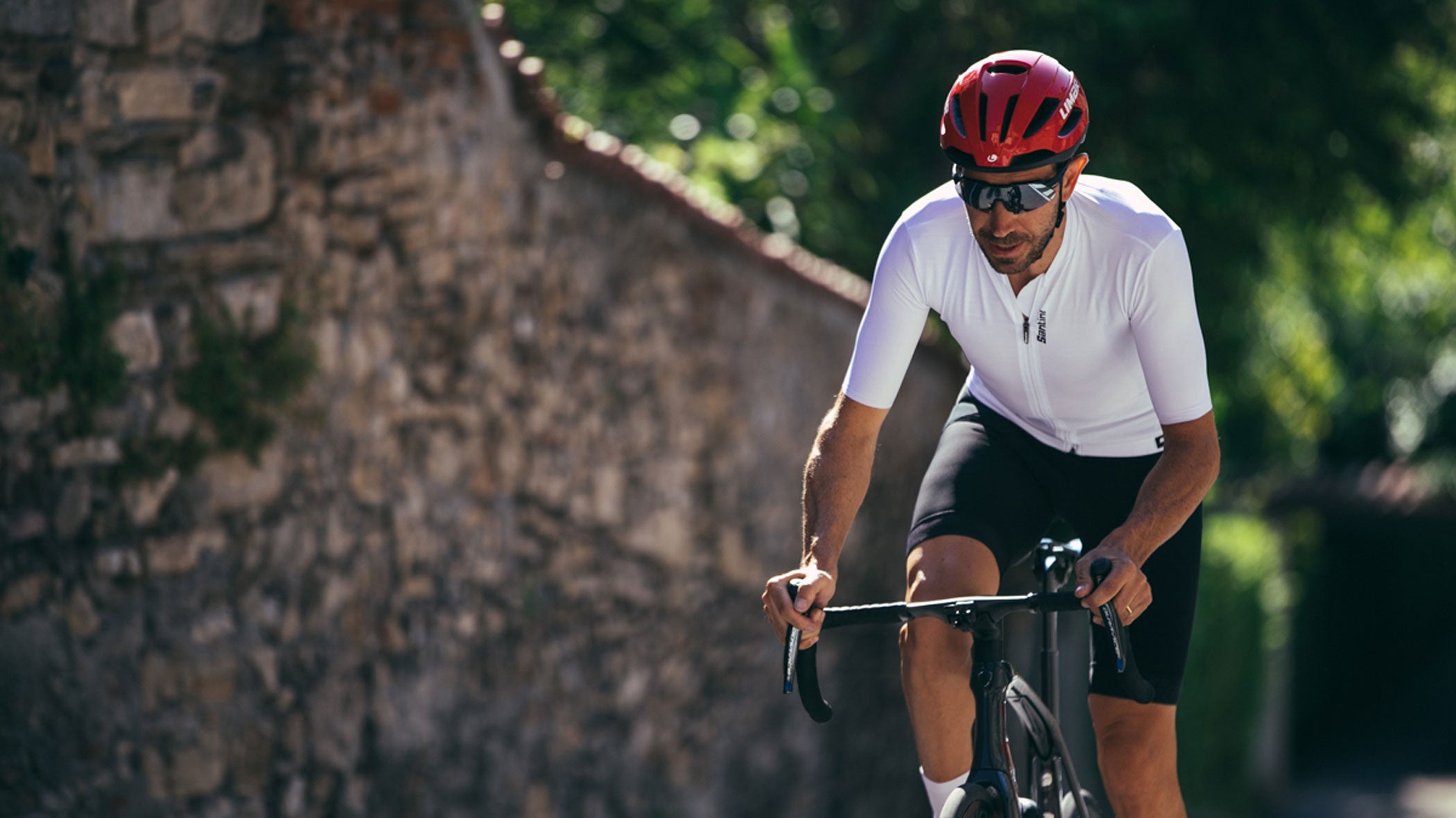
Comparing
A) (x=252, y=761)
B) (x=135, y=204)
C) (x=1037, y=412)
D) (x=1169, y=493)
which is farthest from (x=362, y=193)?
(x=1169, y=493)

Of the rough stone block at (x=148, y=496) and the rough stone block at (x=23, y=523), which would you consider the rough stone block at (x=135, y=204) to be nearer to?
the rough stone block at (x=148, y=496)

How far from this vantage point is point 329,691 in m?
5.45

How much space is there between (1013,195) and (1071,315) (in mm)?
344

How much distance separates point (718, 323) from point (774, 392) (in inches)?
25.6

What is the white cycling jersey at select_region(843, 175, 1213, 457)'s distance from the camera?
3.23 m

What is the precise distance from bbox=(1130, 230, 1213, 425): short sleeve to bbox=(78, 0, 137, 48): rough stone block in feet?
10.7

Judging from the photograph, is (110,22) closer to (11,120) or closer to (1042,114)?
(11,120)

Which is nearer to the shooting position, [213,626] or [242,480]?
[213,626]

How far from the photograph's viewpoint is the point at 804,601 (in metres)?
3.11

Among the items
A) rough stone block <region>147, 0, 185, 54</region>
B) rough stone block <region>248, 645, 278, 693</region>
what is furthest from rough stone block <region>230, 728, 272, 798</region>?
rough stone block <region>147, 0, 185, 54</region>

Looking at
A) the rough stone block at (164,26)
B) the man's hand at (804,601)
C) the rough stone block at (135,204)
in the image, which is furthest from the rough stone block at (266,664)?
the man's hand at (804,601)

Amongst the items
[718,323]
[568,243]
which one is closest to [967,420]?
[568,243]

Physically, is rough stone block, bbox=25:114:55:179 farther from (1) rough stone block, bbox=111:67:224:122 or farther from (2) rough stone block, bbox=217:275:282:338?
(2) rough stone block, bbox=217:275:282:338

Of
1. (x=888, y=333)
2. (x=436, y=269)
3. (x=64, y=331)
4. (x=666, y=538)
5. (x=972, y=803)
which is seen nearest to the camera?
(x=972, y=803)
